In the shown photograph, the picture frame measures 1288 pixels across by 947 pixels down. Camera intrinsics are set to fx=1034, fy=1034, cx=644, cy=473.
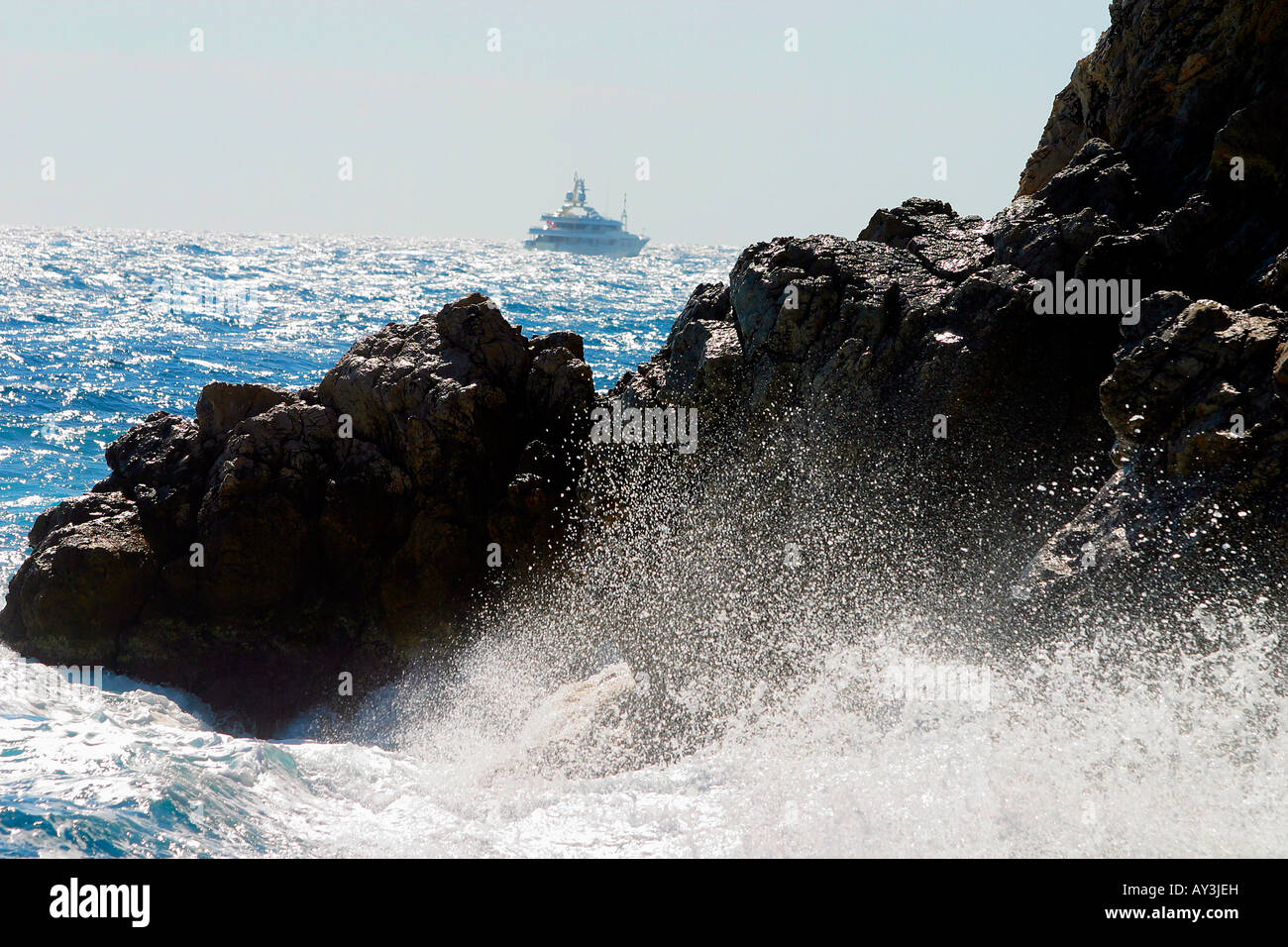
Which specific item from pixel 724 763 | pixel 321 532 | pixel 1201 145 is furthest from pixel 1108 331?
pixel 321 532

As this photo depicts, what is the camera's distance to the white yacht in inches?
4109

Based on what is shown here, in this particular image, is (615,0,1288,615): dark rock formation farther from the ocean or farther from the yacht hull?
the yacht hull

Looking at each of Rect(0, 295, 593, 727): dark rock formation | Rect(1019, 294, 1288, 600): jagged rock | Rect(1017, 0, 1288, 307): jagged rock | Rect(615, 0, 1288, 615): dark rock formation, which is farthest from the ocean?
Rect(1017, 0, 1288, 307): jagged rock

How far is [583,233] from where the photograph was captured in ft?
342

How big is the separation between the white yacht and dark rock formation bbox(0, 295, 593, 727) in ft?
313

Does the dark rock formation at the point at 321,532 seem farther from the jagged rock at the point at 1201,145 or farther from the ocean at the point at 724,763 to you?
the jagged rock at the point at 1201,145

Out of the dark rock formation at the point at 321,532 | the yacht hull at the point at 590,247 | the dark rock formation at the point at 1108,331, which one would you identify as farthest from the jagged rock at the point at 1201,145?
the yacht hull at the point at 590,247

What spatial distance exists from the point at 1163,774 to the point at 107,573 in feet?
32.7

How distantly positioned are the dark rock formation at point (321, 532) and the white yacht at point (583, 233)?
95.3 metres

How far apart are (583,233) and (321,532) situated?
96401mm

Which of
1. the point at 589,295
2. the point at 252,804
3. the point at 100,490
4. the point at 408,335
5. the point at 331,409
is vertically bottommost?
the point at 252,804

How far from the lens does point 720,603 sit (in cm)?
952
